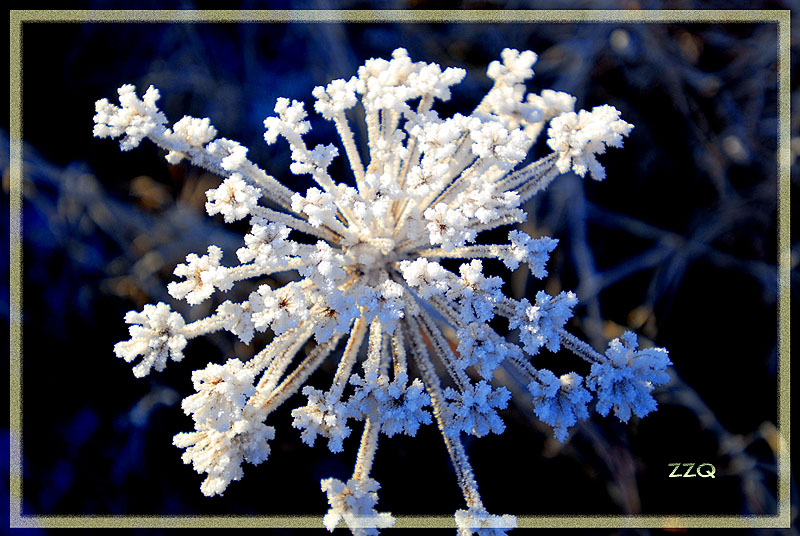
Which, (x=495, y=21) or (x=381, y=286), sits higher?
(x=495, y=21)

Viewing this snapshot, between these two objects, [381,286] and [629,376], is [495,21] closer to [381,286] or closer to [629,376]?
[381,286]

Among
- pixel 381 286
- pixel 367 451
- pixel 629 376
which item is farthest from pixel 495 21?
pixel 367 451

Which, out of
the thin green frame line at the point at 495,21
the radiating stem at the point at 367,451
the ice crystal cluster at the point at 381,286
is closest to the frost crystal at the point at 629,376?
the ice crystal cluster at the point at 381,286

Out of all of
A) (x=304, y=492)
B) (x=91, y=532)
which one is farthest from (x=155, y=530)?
(x=304, y=492)

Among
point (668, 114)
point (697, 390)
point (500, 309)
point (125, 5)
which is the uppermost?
point (125, 5)

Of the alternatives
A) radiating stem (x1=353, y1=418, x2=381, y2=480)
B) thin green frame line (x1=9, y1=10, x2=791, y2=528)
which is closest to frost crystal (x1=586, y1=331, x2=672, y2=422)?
radiating stem (x1=353, y1=418, x2=381, y2=480)

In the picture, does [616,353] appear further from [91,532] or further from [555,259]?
[91,532]

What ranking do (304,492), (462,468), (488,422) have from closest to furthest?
(488,422) → (462,468) → (304,492)

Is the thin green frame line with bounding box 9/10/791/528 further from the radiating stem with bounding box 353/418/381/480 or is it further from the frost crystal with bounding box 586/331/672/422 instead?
the frost crystal with bounding box 586/331/672/422
